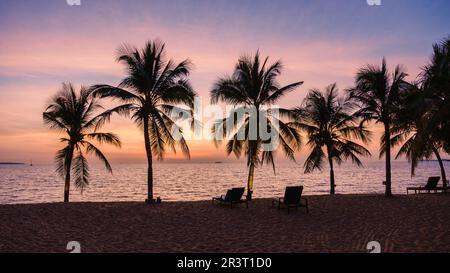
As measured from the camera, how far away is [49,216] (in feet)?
39.0

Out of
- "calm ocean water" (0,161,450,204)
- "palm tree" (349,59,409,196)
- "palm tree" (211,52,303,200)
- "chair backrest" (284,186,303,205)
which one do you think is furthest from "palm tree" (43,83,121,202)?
"calm ocean water" (0,161,450,204)

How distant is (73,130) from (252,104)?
953 centimetres

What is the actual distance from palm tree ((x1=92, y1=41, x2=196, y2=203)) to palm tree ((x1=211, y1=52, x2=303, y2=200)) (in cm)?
197

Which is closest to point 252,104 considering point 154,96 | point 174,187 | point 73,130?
point 154,96

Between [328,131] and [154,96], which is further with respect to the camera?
[328,131]

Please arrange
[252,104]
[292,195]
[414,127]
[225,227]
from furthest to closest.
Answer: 1. [414,127]
2. [252,104]
3. [292,195]
4. [225,227]

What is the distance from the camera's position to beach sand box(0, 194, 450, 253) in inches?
320

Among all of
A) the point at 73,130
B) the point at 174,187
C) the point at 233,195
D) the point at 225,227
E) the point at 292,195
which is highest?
the point at 73,130

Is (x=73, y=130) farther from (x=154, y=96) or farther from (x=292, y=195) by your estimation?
(x=292, y=195)

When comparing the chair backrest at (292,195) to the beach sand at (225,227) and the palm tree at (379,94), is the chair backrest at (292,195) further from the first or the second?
the palm tree at (379,94)

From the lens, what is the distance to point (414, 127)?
1956 centimetres

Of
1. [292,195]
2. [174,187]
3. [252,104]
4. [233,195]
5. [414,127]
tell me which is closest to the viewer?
[292,195]

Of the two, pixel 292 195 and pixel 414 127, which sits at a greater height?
pixel 414 127

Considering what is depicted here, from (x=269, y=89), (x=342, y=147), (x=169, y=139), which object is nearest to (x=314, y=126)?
(x=342, y=147)
